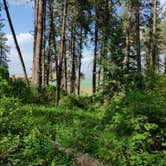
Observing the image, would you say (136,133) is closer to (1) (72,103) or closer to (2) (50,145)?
(2) (50,145)

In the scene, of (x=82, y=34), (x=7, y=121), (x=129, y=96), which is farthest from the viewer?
(x=82, y=34)

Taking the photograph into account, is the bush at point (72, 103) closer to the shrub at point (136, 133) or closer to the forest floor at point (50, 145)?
the forest floor at point (50, 145)

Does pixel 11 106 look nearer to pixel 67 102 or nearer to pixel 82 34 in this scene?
pixel 67 102

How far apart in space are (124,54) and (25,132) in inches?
786

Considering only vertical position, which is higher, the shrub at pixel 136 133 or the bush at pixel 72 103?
the bush at pixel 72 103

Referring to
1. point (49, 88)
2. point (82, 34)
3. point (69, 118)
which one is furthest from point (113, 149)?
point (82, 34)

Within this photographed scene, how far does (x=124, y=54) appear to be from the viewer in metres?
28.7

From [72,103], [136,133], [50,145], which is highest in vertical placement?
[72,103]

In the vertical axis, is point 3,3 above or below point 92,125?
above


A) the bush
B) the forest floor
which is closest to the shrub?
the forest floor

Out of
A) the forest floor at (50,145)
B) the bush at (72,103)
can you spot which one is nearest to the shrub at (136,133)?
the forest floor at (50,145)

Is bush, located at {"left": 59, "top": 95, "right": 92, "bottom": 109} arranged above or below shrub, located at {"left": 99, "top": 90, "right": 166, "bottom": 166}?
above

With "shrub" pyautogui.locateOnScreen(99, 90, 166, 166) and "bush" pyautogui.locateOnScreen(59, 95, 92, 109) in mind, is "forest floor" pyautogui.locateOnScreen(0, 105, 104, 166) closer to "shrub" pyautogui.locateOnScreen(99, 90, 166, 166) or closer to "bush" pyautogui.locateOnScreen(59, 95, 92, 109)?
"shrub" pyautogui.locateOnScreen(99, 90, 166, 166)

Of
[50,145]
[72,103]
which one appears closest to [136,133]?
[50,145]
